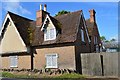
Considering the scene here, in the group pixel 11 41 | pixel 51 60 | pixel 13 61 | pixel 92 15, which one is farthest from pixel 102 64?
pixel 92 15

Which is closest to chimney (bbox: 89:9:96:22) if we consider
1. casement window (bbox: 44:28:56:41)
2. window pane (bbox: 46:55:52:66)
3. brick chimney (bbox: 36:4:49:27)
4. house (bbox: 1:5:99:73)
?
house (bbox: 1:5:99:73)

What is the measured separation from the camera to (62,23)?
92.2 ft

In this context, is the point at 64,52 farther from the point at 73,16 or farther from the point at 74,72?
the point at 73,16

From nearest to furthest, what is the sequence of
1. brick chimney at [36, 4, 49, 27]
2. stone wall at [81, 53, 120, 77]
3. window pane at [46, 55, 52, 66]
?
stone wall at [81, 53, 120, 77], window pane at [46, 55, 52, 66], brick chimney at [36, 4, 49, 27]

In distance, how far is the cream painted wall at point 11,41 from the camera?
2827cm

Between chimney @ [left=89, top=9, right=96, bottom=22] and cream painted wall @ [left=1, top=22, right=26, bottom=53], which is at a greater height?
chimney @ [left=89, top=9, right=96, bottom=22]

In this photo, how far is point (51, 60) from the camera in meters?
26.4

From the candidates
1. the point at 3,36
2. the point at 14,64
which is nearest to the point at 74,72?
the point at 14,64

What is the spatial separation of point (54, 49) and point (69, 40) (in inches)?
99.2

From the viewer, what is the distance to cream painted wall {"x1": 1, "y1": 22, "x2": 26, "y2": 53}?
28.3 m

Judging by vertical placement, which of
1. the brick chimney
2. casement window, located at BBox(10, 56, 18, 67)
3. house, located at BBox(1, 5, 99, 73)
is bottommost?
casement window, located at BBox(10, 56, 18, 67)

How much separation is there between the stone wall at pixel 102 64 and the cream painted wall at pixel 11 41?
8.92 metres

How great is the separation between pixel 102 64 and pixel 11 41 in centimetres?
1328

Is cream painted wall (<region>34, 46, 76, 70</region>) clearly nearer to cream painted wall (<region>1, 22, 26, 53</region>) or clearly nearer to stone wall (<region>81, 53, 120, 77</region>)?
stone wall (<region>81, 53, 120, 77</region>)
